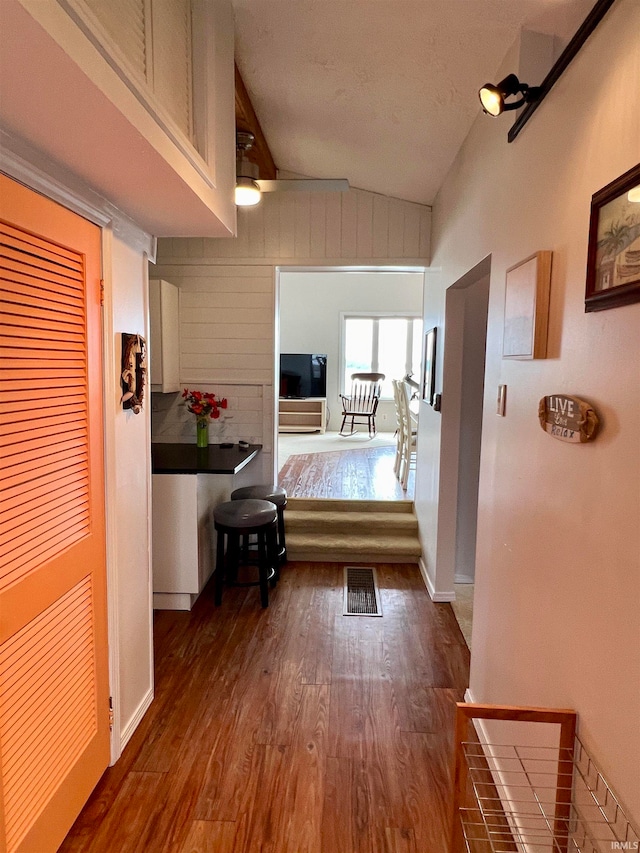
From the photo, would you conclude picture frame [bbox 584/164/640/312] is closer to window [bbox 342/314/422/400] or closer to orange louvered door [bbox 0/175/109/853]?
orange louvered door [bbox 0/175/109/853]

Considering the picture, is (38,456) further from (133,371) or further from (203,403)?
(203,403)

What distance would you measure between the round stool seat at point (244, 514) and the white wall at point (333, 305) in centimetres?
574

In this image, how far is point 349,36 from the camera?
6.52 feet

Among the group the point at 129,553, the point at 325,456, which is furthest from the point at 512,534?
the point at 325,456

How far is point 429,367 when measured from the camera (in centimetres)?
360

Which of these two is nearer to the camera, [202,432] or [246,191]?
[246,191]

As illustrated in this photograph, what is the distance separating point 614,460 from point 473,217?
5.57ft

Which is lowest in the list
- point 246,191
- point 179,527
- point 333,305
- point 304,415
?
point 179,527

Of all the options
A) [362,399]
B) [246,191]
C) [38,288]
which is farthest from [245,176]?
[362,399]

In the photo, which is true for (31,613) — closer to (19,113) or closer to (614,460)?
(19,113)

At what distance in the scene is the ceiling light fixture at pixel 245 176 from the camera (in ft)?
9.04

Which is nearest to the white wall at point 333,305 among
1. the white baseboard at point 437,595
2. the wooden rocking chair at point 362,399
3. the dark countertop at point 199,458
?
the wooden rocking chair at point 362,399

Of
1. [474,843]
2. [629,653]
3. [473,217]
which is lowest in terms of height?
[474,843]

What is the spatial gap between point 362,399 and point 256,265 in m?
4.89
